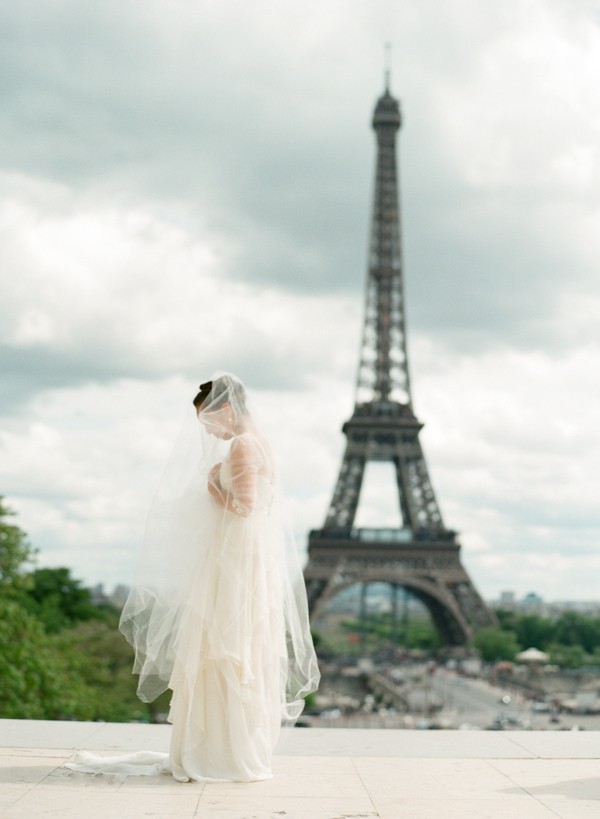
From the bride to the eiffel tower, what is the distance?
172 ft

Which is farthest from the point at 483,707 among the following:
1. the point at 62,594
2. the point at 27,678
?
the point at 27,678

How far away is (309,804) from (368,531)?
56.9 metres

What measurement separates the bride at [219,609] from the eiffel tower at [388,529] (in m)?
52.5

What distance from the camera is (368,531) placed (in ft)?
206

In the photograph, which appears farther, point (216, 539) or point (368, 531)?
point (368, 531)

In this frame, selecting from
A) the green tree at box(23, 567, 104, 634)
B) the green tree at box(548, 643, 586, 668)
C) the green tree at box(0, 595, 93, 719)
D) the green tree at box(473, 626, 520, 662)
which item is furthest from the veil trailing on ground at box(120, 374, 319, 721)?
the green tree at box(548, 643, 586, 668)

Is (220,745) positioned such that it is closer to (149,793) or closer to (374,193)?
(149,793)

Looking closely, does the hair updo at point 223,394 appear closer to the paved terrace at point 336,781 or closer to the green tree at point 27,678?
the paved terrace at point 336,781

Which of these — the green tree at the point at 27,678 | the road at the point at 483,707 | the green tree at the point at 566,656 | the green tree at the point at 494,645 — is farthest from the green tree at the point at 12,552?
the green tree at the point at 566,656

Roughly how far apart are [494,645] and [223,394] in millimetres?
75359

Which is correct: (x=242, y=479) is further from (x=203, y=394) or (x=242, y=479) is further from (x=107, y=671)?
(x=107, y=671)

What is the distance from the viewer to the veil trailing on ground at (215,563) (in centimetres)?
713

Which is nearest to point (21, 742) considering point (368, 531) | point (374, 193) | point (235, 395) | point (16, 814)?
point (16, 814)

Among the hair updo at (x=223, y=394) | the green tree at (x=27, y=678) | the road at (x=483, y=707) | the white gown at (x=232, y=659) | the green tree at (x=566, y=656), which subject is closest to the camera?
the white gown at (x=232, y=659)
